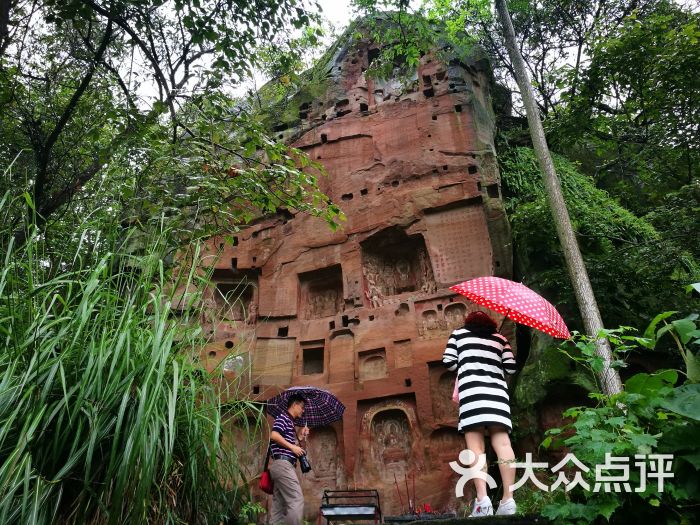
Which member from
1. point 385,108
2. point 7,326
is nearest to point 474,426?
point 7,326

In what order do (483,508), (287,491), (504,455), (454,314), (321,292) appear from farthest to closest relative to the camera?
1. (321,292)
2. (454,314)
3. (287,491)
4. (504,455)
5. (483,508)

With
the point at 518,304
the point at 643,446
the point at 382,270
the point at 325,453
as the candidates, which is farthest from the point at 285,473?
the point at 382,270

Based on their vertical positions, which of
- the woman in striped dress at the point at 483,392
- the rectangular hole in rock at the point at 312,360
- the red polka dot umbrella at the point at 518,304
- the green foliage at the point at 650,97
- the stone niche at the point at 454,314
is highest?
the green foliage at the point at 650,97

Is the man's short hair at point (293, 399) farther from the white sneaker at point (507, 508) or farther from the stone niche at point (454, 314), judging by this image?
the stone niche at point (454, 314)

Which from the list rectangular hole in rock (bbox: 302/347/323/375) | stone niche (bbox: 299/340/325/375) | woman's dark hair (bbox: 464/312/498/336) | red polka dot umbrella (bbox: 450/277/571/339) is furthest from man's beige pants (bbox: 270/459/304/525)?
rectangular hole in rock (bbox: 302/347/323/375)

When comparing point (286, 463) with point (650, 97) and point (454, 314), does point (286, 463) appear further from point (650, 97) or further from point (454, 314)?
point (650, 97)

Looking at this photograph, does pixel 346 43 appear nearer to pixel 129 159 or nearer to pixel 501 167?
pixel 501 167

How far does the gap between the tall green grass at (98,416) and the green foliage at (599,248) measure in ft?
19.4

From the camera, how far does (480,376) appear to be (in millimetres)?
4680

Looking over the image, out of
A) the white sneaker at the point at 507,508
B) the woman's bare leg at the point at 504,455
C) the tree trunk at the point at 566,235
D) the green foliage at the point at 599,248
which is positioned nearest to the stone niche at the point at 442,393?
the green foliage at the point at 599,248

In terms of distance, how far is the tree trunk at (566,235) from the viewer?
5.34 m

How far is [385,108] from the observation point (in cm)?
1248

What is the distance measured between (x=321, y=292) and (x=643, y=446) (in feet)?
30.8

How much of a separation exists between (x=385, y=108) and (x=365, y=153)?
49.9 inches
